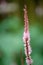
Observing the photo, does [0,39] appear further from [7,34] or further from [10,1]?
[10,1]

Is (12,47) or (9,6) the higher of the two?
(9,6)

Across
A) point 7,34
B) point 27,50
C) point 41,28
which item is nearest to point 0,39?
point 7,34

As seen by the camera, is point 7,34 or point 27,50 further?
point 7,34

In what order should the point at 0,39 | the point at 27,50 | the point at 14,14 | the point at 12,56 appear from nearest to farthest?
the point at 27,50 → the point at 12,56 → the point at 0,39 → the point at 14,14

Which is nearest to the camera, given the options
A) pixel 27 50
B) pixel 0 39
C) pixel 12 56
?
pixel 27 50

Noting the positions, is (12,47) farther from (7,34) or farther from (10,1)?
(10,1)

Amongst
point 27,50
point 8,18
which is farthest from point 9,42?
point 27,50
